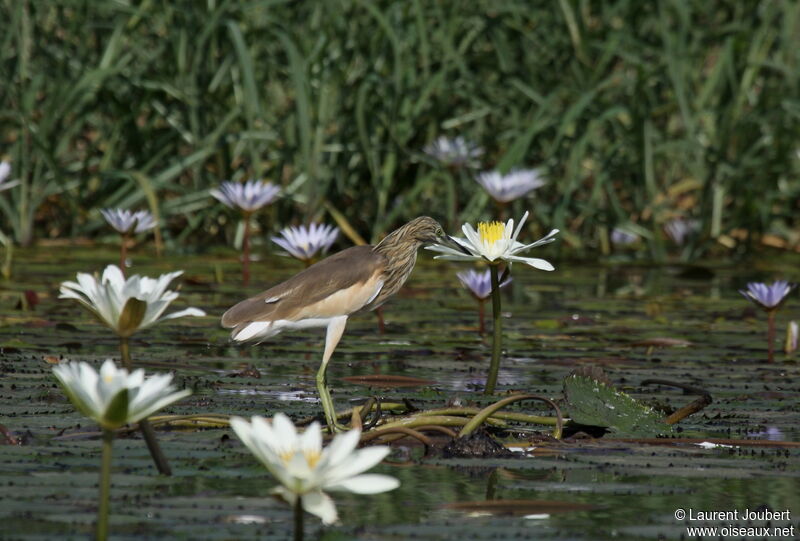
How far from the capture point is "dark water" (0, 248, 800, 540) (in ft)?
8.36

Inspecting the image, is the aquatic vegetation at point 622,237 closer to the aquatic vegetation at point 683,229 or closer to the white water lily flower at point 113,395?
the aquatic vegetation at point 683,229

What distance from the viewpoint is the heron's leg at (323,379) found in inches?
136

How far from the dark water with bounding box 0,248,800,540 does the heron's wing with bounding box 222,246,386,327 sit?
263 mm

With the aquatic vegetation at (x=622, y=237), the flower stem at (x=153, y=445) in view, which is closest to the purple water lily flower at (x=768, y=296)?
the flower stem at (x=153, y=445)

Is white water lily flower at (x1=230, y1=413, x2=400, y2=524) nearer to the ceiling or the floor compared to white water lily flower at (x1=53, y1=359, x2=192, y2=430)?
nearer to the floor

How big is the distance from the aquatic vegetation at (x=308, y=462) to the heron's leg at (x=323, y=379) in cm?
137

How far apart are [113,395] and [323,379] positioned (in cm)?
152

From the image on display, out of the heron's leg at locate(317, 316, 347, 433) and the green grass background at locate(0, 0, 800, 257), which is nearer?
the heron's leg at locate(317, 316, 347, 433)

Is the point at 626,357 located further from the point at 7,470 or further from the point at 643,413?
the point at 7,470

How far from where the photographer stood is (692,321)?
6.05 meters

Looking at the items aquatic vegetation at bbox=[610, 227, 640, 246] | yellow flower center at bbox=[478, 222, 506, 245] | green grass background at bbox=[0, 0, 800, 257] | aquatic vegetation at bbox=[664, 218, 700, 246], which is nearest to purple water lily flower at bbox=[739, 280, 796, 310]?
yellow flower center at bbox=[478, 222, 506, 245]

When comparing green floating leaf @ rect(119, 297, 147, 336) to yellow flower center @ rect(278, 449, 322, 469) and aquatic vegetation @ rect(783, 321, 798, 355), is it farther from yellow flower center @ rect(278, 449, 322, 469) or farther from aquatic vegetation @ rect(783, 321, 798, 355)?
aquatic vegetation @ rect(783, 321, 798, 355)

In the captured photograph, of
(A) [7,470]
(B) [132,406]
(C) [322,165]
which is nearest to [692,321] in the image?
(C) [322,165]

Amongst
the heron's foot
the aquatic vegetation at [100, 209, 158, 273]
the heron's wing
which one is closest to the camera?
the heron's foot
